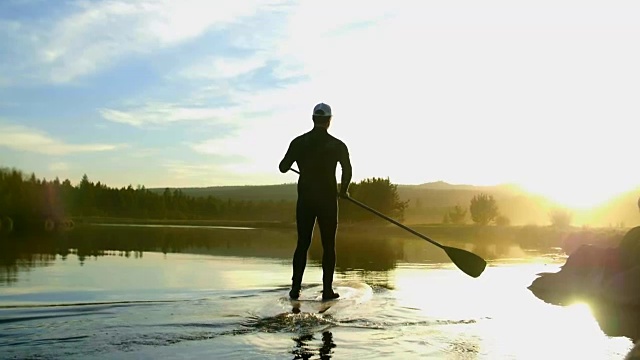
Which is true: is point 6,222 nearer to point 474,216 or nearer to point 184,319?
point 474,216

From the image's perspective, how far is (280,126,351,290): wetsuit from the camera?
32.1 ft

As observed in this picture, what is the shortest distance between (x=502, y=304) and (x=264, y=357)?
595cm

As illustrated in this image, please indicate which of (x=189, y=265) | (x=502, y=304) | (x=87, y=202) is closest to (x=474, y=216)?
(x=87, y=202)

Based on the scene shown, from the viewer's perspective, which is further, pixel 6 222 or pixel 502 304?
pixel 6 222

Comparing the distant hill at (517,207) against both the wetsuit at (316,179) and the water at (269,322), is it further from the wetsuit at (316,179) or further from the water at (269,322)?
the wetsuit at (316,179)

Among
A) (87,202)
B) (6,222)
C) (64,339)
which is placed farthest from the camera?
(87,202)

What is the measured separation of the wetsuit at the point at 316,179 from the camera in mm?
9797

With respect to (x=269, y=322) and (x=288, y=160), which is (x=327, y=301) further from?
(x=288, y=160)

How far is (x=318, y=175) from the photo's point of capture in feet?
32.2

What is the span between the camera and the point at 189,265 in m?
17.5

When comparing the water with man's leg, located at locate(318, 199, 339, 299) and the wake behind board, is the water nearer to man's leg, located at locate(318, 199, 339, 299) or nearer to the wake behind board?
the wake behind board

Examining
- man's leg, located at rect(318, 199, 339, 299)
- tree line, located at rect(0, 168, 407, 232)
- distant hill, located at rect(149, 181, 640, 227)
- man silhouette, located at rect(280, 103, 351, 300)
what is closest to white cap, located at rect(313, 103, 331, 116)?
man silhouette, located at rect(280, 103, 351, 300)

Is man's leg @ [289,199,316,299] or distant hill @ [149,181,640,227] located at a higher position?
distant hill @ [149,181,640,227]

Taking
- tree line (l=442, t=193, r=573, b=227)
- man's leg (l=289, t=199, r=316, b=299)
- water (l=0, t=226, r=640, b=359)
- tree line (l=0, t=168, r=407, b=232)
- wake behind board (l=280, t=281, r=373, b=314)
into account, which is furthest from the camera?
tree line (l=442, t=193, r=573, b=227)
